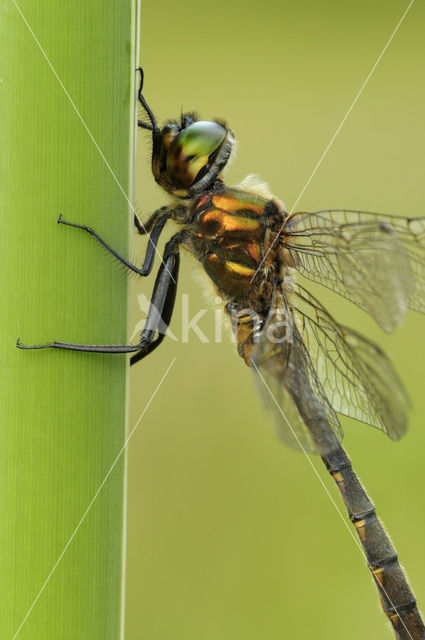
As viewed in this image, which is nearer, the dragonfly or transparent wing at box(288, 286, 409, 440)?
the dragonfly

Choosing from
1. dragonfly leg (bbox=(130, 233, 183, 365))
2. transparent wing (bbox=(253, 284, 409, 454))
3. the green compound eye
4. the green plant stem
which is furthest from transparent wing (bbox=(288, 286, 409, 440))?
the green plant stem

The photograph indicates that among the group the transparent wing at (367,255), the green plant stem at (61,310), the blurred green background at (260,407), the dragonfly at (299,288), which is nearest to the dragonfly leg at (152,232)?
the dragonfly at (299,288)

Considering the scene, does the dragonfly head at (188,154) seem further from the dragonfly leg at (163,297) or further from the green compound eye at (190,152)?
the dragonfly leg at (163,297)

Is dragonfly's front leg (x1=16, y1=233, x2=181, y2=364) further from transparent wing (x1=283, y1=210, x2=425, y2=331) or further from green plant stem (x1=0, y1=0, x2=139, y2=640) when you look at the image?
green plant stem (x1=0, y1=0, x2=139, y2=640)

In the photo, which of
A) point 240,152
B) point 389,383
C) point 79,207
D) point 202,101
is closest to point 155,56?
point 202,101

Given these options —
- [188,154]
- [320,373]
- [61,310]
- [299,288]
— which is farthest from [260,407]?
[61,310]

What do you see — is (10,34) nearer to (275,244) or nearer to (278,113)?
(275,244)
